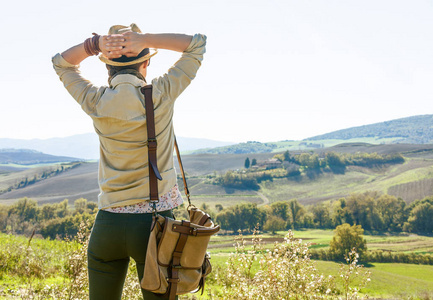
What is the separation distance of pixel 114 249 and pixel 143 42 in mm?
1154

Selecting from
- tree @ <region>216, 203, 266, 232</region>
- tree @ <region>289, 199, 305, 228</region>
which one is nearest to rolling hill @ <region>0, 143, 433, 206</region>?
tree @ <region>289, 199, 305, 228</region>

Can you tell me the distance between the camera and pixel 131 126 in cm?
188

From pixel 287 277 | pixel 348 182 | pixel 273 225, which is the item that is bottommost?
pixel 348 182

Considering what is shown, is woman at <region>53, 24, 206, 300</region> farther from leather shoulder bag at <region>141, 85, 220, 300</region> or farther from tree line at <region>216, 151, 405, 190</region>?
tree line at <region>216, 151, 405, 190</region>

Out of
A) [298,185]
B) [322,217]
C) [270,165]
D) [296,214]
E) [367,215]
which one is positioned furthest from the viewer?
[270,165]

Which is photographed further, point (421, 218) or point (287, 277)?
point (421, 218)

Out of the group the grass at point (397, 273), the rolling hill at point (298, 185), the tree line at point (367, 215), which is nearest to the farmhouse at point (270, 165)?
the rolling hill at point (298, 185)

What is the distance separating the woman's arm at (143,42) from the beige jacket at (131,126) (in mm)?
61

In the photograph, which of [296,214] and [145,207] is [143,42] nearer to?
[145,207]

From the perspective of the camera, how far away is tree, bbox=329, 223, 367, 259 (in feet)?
60.0

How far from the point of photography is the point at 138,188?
1882mm

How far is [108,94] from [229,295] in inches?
127

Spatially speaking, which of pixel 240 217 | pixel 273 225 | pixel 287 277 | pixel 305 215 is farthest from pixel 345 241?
pixel 305 215

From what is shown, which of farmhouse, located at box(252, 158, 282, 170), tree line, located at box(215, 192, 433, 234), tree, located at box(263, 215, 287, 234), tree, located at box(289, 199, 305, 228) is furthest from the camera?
farmhouse, located at box(252, 158, 282, 170)
